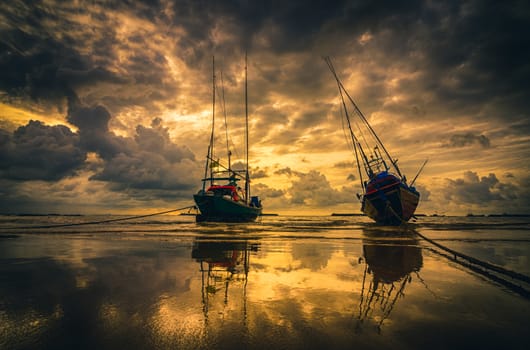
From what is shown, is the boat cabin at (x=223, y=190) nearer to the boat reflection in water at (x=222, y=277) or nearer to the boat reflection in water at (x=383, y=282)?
the boat reflection in water at (x=222, y=277)

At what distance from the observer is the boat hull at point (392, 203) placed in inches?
1359

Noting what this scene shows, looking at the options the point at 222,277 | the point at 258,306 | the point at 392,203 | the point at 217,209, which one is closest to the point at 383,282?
the point at 258,306

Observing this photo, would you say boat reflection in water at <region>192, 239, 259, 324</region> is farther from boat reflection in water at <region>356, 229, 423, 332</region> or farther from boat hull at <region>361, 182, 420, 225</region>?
boat hull at <region>361, 182, 420, 225</region>

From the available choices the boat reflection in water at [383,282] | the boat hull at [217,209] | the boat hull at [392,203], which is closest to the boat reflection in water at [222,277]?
the boat reflection in water at [383,282]

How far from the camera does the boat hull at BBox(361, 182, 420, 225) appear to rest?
3453 cm

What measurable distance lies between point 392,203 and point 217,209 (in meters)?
25.9

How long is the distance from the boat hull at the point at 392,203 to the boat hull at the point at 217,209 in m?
21.2

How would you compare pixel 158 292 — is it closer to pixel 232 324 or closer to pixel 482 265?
pixel 232 324

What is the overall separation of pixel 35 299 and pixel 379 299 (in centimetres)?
639

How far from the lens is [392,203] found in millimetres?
35281

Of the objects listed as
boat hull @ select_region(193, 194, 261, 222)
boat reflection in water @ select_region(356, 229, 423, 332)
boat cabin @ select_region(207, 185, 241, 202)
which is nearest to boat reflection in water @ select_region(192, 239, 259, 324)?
boat reflection in water @ select_region(356, 229, 423, 332)

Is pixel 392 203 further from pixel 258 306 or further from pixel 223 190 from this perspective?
pixel 258 306

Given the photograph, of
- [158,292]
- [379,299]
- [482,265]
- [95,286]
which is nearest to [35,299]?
[95,286]

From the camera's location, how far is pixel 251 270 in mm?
7809
